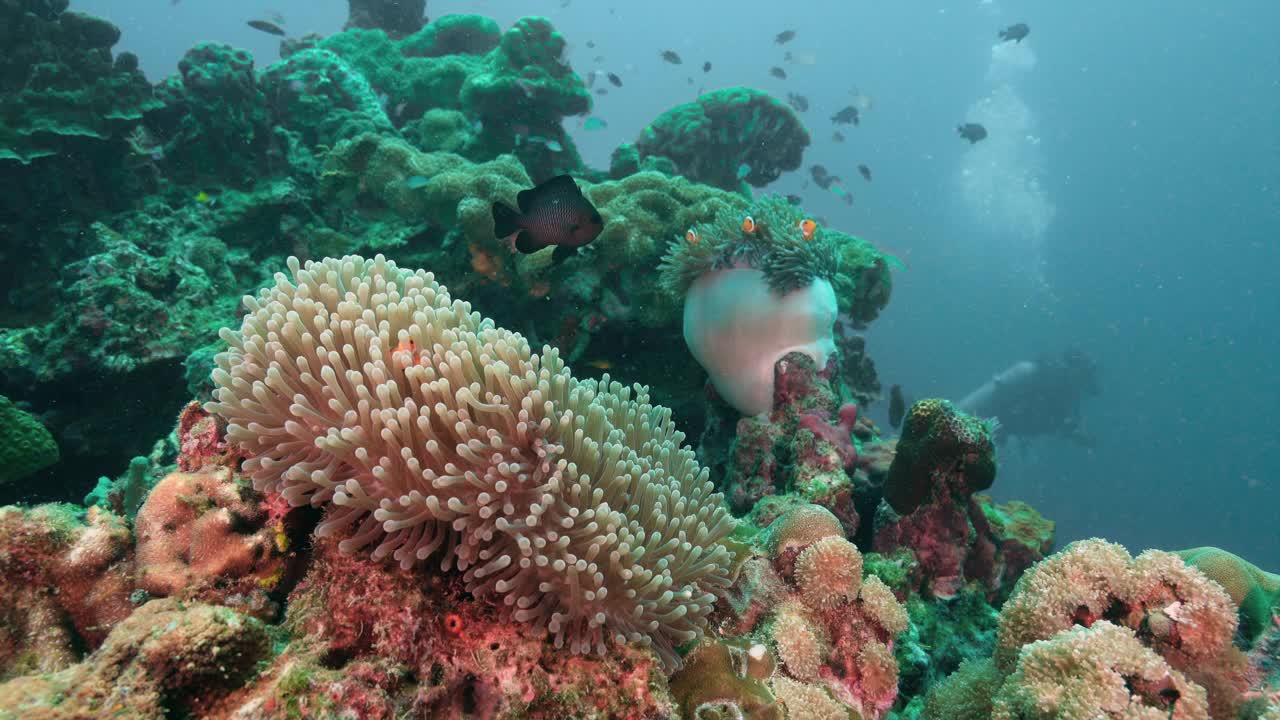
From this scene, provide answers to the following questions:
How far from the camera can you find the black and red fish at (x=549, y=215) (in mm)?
4273

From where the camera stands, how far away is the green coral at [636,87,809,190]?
39.3ft

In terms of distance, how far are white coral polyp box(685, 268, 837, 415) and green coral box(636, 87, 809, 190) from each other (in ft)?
24.8

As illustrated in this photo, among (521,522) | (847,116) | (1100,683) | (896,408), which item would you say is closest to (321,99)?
(521,522)

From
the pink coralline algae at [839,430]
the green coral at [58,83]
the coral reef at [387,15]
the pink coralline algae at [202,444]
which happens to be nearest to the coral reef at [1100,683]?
the pink coralline algae at [839,430]

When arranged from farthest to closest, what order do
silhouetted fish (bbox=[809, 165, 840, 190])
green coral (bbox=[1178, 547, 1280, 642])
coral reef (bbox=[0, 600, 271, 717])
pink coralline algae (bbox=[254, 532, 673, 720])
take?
silhouetted fish (bbox=[809, 165, 840, 190]), green coral (bbox=[1178, 547, 1280, 642]), pink coralline algae (bbox=[254, 532, 673, 720]), coral reef (bbox=[0, 600, 271, 717])

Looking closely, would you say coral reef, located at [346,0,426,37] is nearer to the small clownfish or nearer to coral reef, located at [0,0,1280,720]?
coral reef, located at [0,0,1280,720]

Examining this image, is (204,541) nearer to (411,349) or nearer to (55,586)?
(55,586)

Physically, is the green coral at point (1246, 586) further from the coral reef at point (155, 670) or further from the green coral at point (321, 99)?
the green coral at point (321, 99)

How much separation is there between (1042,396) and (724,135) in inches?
1049

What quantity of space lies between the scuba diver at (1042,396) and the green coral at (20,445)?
32.5 metres

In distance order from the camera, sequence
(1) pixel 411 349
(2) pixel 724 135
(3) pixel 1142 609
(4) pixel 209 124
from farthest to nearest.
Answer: (2) pixel 724 135
(4) pixel 209 124
(3) pixel 1142 609
(1) pixel 411 349

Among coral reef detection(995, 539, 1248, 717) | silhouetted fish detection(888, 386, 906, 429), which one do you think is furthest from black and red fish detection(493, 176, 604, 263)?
silhouetted fish detection(888, 386, 906, 429)

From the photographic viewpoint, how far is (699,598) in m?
2.16

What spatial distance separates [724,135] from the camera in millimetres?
12172
